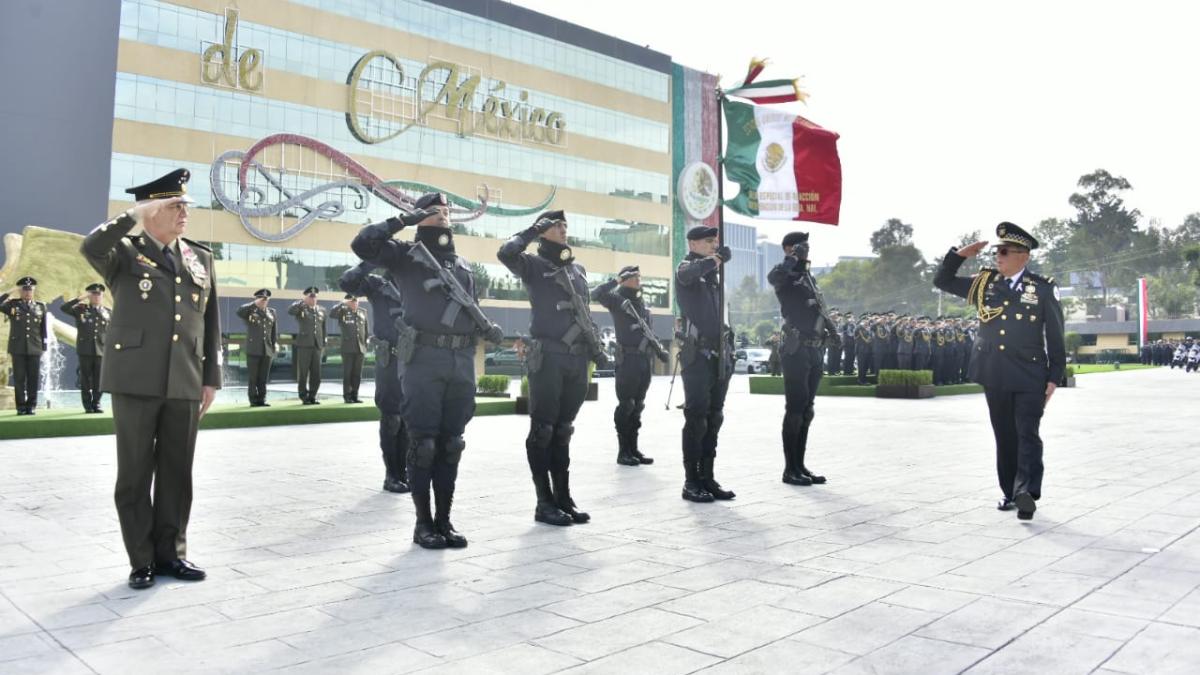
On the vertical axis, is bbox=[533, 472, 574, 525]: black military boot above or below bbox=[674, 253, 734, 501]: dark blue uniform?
below

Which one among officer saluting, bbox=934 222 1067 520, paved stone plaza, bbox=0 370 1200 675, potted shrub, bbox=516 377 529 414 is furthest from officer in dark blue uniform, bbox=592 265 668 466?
potted shrub, bbox=516 377 529 414

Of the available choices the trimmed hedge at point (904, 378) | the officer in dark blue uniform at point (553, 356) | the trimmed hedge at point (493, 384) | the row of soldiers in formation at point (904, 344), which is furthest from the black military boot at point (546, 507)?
the row of soldiers in formation at point (904, 344)

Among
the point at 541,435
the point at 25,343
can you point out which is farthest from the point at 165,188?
the point at 25,343

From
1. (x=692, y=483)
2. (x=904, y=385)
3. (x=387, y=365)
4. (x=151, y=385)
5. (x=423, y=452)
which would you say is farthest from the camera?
(x=904, y=385)

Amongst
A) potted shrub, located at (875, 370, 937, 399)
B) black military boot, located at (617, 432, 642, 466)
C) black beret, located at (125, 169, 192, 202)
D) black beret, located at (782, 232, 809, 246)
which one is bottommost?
black military boot, located at (617, 432, 642, 466)

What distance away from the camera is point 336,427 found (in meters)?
14.0

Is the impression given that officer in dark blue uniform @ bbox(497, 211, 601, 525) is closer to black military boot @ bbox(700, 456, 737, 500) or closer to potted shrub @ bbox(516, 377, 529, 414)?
black military boot @ bbox(700, 456, 737, 500)

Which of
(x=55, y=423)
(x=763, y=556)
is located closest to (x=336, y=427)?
(x=55, y=423)

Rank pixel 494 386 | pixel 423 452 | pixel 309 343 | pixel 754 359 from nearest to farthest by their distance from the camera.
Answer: pixel 423 452 < pixel 309 343 < pixel 494 386 < pixel 754 359

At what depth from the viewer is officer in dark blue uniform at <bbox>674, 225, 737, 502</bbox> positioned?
7.08 metres

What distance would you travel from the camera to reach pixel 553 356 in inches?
243

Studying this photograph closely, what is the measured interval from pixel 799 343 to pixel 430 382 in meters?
3.72

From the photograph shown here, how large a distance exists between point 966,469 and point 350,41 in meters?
31.5

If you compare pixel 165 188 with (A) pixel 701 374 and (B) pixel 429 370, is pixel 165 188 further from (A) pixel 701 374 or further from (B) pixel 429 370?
(A) pixel 701 374
